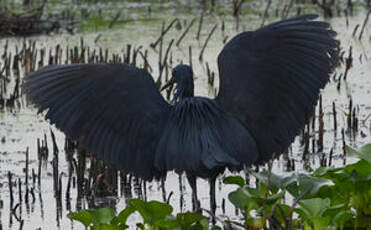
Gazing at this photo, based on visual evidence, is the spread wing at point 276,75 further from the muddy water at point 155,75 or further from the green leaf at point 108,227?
the green leaf at point 108,227

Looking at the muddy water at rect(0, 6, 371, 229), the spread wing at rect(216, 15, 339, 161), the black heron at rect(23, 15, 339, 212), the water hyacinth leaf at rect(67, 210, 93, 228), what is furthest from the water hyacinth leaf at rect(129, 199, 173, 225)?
the muddy water at rect(0, 6, 371, 229)

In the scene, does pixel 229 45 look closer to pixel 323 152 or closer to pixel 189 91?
pixel 189 91

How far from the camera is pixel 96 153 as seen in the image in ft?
14.6

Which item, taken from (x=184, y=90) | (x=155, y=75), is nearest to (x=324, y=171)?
(x=184, y=90)

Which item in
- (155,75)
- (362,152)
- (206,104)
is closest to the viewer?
(362,152)

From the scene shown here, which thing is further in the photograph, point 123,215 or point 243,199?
point 123,215

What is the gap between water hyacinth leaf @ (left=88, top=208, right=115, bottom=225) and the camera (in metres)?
3.87

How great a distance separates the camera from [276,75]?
4.34m

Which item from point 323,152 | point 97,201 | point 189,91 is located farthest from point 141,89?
point 323,152

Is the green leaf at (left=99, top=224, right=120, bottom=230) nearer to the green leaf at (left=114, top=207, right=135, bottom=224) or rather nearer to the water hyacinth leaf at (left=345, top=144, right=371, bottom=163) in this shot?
the green leaf at (left=114, top=207, right=135, bottom=224)

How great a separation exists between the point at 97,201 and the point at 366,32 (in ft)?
17.2

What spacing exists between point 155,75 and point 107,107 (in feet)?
12.9

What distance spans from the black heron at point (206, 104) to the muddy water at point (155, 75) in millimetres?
428

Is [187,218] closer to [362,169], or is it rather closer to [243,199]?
[243,199]
